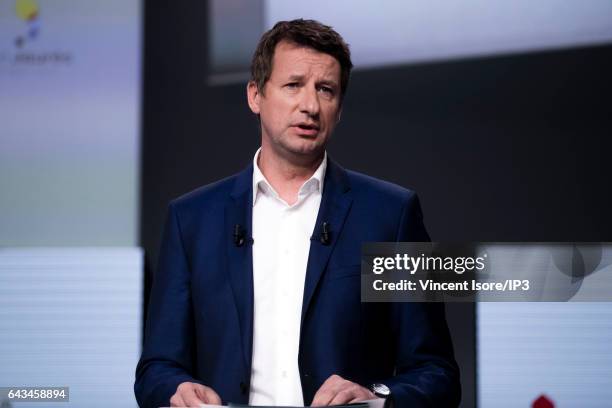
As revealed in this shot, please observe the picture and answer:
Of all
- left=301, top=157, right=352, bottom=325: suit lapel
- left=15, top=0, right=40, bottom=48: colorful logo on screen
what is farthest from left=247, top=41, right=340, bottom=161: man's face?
left=15, top=0, right=40, bottom=48: colorful logo on screen

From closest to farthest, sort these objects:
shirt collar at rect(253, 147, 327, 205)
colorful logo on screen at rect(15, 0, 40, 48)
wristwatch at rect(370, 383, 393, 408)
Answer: wristwatch at rect(370, 383, 393, 408) → shirt collar at rect(253, 147, 327, 205) → colorful logo on screen at rect(15, 0, 40, 48)

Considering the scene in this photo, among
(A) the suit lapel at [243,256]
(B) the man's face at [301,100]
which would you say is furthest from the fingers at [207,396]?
(B) the man's face at [301,100]

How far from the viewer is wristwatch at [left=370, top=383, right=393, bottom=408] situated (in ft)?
7.88

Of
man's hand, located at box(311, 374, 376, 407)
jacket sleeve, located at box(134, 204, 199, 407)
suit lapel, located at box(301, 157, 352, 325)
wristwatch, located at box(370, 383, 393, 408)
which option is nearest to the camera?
man's hand, located at box(311, 374, 376, 407)

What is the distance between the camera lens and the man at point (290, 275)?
2611 millimetres

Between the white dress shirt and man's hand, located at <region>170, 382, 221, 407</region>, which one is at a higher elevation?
the white dress shirt

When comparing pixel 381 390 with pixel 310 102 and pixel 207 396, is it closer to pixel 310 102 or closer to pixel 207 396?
pixel 207 396

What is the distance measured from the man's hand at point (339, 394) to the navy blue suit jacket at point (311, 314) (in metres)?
0.23

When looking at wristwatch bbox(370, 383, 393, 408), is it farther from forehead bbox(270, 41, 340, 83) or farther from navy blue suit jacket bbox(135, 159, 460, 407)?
forehead bbox(270, 41, 340, 83)

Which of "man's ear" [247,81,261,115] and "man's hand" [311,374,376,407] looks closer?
"man's hand" [311,374,376,407]

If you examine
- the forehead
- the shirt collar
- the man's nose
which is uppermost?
the forehead

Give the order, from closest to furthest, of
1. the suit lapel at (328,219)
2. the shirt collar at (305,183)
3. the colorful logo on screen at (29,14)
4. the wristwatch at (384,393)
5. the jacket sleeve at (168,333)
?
the wristwatch at (384,393)
the jacket sleeve at (168,333)
the suit lapel at (328,219)
the shirt collar at (305,183)
the colorful logo on screen at (29,14)

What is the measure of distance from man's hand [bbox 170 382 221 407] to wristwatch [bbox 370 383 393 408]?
1.39ft

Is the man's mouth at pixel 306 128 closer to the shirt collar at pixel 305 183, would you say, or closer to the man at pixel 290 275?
the man at pixel 290 275
